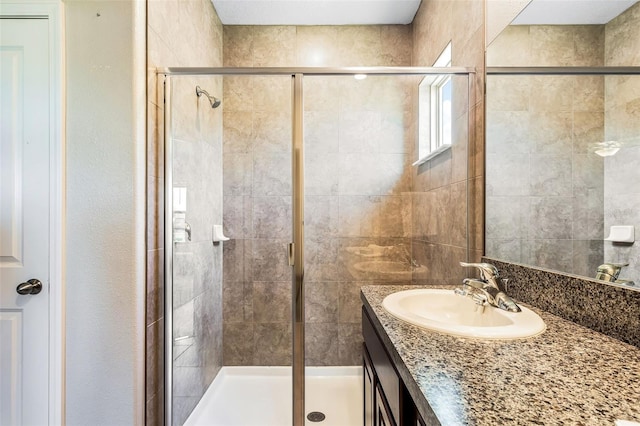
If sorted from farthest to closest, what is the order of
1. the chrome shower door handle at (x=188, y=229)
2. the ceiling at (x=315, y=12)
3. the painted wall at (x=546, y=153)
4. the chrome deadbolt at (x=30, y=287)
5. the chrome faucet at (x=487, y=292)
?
1. the ceiling at (x=315, y=12)
2. the chrome shower door handle at (x=188, y=229)
3. the chrome deadbolt at (x=30, y=287)
4. the chrome faucet at (x=487, y=292)
5. the painted wall at (x=546, y=153)

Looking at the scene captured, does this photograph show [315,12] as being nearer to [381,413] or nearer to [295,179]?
[295,179]

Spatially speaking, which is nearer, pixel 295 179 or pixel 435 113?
pixel 295 179

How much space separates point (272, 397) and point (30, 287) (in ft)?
4.25

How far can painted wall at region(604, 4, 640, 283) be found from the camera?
2.27ft

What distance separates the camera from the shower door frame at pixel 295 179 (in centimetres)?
150

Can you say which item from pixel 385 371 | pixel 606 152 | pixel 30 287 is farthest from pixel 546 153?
pixel 30 287

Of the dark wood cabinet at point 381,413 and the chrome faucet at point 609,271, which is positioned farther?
the dark wood cabinet at point 381,413

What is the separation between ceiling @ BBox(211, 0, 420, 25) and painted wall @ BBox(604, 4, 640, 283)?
190 centimetres

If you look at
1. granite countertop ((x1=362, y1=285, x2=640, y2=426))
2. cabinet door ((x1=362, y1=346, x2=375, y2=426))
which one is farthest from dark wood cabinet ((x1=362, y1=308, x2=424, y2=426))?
granite countertop ((x1=362, y1=285, x2=640, y2=426))

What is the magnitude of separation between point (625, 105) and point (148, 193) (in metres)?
1.66

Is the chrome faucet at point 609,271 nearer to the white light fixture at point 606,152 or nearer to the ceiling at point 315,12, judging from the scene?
the white light fixture at point 606,152

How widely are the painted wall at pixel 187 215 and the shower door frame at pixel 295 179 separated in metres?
0.03

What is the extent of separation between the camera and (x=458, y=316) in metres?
1.13

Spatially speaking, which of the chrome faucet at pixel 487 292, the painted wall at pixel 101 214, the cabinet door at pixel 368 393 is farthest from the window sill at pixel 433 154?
the painted wall at pixel 101 214
